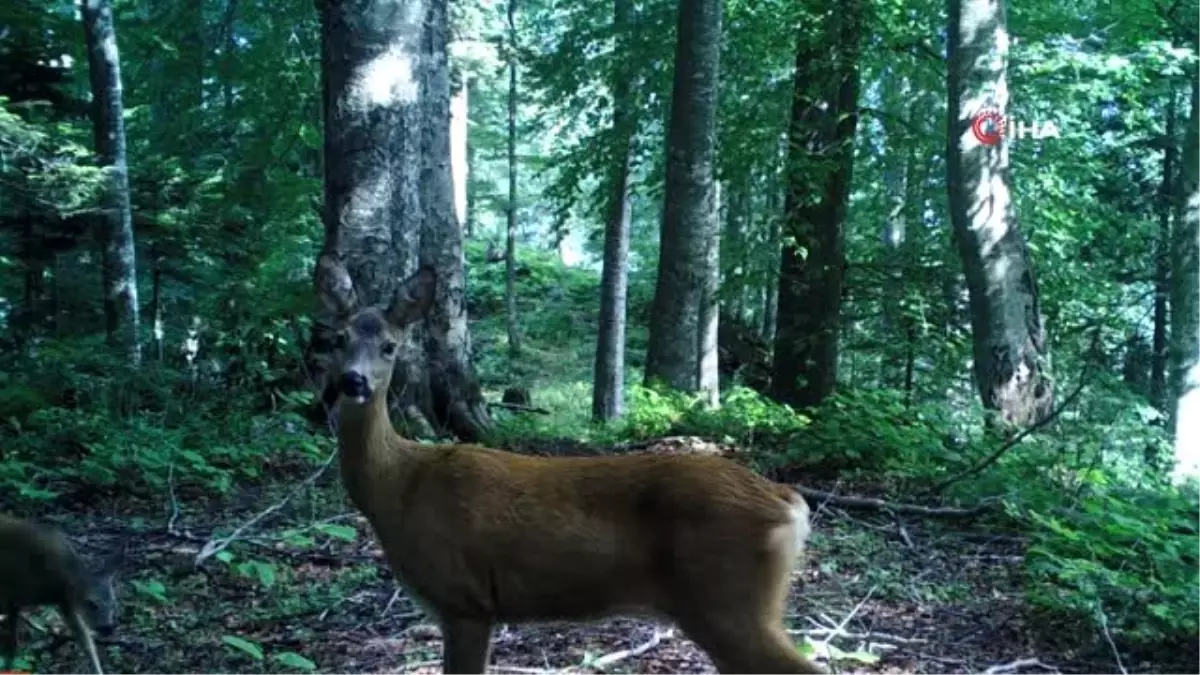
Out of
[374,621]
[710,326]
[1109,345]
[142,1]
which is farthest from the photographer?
[1109,345]

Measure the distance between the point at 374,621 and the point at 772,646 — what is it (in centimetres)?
202

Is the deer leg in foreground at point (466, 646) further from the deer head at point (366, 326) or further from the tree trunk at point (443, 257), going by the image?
the tree trunk at point (443, 257)

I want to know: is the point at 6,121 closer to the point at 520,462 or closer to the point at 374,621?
the point at 374,621

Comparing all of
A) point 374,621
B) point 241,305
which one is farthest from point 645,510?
point 241,305

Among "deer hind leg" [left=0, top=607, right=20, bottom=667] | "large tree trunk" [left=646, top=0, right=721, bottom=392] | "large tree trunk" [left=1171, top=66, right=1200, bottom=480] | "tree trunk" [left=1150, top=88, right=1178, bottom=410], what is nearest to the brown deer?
"deer hind leg" [left=0, top=607, right=20, bottom=667]

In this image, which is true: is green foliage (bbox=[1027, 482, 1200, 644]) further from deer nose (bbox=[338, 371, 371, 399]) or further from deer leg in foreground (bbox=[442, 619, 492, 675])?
deer nose (bbox=[338, 371, 371, 399])

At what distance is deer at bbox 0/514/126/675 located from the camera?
3.39 metres

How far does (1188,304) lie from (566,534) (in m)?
13.3

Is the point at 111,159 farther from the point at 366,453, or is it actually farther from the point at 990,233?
the point at 366,453

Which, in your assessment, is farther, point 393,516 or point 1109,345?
point 1109,345

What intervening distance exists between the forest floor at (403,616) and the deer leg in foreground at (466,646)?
1.87ft

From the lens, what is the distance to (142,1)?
55.3 ft

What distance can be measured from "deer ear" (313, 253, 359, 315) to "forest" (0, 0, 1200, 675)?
2 centimetres

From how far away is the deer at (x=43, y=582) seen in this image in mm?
3393
